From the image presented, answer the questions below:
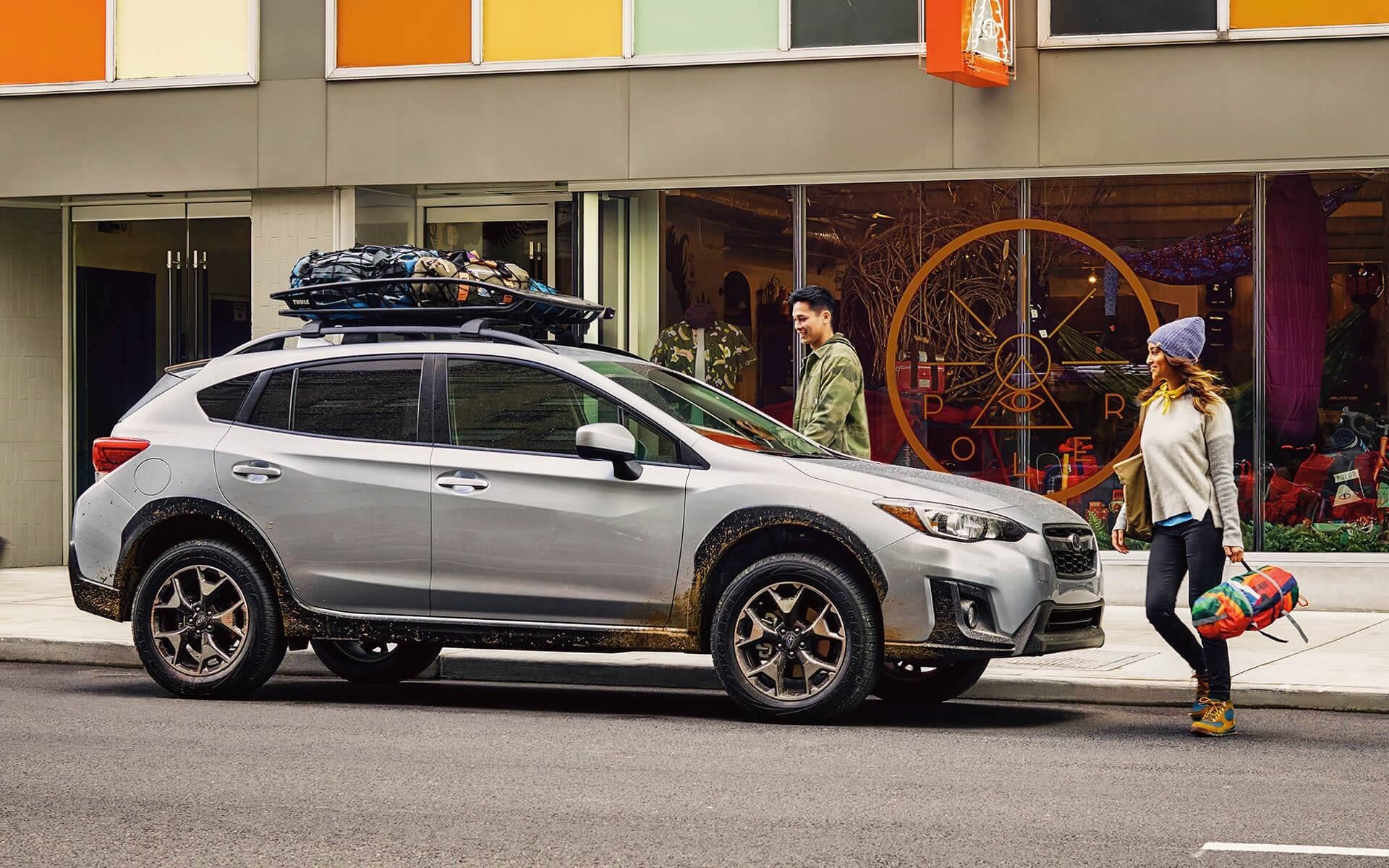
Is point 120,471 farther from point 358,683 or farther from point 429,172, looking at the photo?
point 429,172

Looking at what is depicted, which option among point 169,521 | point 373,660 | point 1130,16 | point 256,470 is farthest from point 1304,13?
point 169,521

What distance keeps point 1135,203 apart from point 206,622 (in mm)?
8079

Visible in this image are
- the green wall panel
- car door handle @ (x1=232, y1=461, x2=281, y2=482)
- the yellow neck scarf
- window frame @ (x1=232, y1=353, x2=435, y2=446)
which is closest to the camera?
the yellow neck scarf

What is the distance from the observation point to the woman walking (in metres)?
8.37

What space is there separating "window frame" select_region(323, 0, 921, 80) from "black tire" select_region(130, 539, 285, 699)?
7.02 meters

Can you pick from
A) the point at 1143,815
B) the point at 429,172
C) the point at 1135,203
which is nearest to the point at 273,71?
the point at 429,172

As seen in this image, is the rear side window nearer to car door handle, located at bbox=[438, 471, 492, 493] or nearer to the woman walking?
car door handle, located at bbox=[438, 471, 492, 493]

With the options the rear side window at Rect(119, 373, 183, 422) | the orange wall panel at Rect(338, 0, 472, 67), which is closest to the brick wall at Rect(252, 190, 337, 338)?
the orange wall panel at Rect(338, 0, 472, 67)

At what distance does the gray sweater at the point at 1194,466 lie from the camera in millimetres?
8352

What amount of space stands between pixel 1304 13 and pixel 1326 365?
2.59 meters

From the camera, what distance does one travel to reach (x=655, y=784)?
276 inches

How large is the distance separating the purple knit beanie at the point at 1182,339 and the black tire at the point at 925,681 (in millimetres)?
1864

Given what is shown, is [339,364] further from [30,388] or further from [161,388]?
[30,388]

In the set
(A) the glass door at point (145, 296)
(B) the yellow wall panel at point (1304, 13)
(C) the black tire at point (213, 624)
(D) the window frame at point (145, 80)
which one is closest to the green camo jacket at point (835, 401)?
(C) the black tire at point (213, 624)
